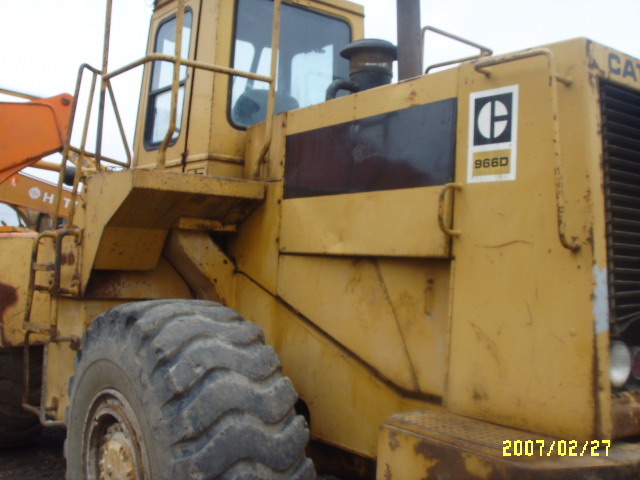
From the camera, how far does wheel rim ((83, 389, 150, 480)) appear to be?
8.61 feet

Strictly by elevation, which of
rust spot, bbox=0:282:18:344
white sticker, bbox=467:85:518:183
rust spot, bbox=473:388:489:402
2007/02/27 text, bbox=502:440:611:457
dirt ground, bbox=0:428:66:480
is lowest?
dirt ground, bbox=0:428:66:480

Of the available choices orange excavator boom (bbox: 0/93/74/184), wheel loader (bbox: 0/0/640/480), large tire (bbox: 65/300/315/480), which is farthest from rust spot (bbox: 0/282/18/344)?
large tire (bbox: 65/300/315/480)

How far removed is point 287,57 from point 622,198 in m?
2.34

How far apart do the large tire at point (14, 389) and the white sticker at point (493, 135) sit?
3449 mm

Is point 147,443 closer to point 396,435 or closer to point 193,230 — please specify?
point 396,435

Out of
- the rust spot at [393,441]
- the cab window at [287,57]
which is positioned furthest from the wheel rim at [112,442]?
the cab window at [287,57]

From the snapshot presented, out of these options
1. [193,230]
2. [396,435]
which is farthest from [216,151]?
[396,435]

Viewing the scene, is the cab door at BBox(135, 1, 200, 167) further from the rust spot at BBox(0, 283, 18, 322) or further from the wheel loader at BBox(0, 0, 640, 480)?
the rust spot at BBox(0, 283, 18, 322)

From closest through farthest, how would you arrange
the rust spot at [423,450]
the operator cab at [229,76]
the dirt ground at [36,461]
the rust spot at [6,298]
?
the rust spot at [423,450], the operator cab at [229,76], the rust spot at [6,298], the dirt ground at [36,461]

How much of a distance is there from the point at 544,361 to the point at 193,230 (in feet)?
6.44

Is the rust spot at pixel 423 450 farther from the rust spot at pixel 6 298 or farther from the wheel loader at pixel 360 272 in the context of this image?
the rust spot at pixel 6 298

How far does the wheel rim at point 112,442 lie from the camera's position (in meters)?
2.62

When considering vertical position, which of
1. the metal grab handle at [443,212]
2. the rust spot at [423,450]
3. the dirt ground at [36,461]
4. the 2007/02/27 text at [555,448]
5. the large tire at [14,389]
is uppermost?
the metal grab handle at [443,212]

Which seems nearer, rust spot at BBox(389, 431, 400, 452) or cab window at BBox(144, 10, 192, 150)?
rust spot at BBox(389, 431, 400, 452)
